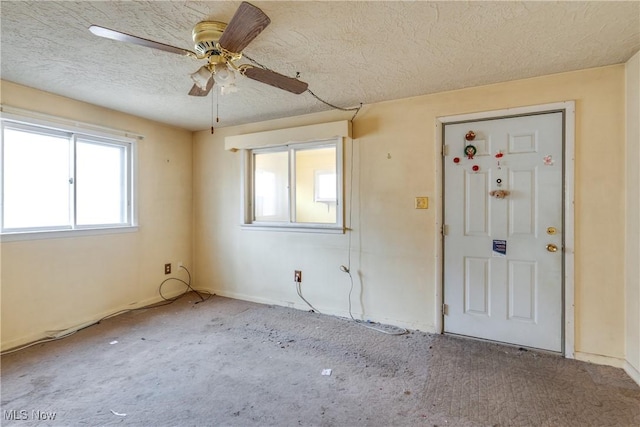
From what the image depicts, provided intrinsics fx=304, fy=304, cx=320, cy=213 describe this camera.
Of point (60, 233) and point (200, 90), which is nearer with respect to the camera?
point (200, 90)

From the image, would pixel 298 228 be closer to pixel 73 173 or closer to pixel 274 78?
pixel 274 78

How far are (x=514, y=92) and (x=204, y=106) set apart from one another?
284cm

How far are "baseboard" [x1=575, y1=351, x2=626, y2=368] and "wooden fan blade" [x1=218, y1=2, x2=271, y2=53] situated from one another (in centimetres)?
310

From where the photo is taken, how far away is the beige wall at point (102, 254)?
255 cm

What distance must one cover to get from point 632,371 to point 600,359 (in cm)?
19

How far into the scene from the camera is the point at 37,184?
2713 millimetres

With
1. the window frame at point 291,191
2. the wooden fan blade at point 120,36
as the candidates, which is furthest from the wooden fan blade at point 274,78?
the window frame at point 291,191

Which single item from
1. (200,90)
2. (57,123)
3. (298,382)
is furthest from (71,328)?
(200,90)

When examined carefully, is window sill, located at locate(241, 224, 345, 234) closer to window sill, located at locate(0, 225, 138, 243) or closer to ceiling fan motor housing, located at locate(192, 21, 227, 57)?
window sill, located at locate(0, 225, 138, 243)

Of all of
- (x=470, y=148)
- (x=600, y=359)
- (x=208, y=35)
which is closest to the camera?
(x=208, y=35)

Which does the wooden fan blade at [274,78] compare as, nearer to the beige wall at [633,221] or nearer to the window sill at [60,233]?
the beige wall at [633,221]

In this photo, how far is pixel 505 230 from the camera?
2.54 metres

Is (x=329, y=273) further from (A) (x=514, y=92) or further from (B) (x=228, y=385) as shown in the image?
(A) (x=514, y=92)

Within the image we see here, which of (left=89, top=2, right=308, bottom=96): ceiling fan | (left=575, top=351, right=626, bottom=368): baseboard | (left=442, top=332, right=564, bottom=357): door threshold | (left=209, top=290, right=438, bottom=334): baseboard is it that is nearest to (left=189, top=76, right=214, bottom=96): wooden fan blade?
(left=89, top=2, right=308, bottom=96): ceiling fan
